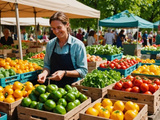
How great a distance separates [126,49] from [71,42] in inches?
469

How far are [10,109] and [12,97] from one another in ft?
1.01

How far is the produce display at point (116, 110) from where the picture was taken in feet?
7.69

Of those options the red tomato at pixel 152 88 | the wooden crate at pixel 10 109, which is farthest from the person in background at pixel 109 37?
the wooden crate at pixel 10 109

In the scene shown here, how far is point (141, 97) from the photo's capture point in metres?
3.08

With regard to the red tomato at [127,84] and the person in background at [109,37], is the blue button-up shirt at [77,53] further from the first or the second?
the person in background at [109,37]

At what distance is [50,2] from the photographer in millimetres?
6586

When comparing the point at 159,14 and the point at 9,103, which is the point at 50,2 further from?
the point at 159,14

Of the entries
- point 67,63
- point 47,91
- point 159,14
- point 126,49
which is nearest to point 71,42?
point 67,63

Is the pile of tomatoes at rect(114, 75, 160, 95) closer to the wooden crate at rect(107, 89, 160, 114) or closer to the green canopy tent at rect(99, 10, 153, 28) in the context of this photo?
the wooden crate at rect(107, 89, 160, 114)

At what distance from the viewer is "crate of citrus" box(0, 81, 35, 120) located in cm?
266

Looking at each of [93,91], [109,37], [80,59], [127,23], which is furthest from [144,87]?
[109,37]

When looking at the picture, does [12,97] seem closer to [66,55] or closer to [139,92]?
[66,55]

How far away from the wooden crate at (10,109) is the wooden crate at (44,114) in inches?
6.8

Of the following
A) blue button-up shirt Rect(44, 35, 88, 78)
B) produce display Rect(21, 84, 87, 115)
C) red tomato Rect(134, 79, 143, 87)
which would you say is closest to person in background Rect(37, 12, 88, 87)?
blue button-up shirt Rect(44, 35, 88, 78)
